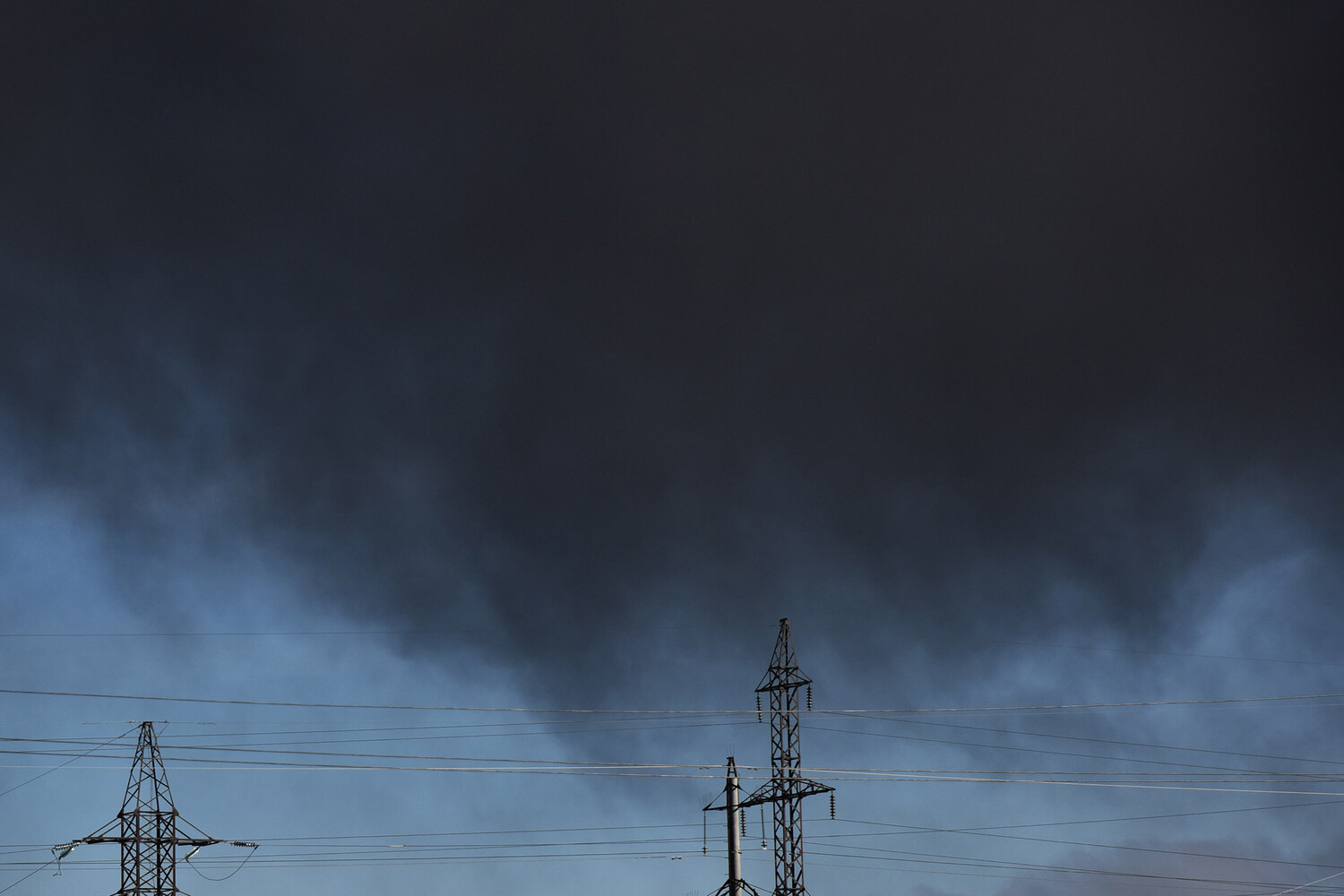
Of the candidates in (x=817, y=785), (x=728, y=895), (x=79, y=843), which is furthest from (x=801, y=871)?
(x=79, y=843)

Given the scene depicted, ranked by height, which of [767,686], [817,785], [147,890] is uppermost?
[767,686]

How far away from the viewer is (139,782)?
6481 centimetres

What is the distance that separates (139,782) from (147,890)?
5.67 meters

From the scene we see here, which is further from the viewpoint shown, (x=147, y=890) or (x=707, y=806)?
(x=147, y=890)

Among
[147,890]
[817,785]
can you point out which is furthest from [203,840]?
[817,785]

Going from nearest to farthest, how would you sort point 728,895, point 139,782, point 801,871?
point 728,895
point 801,871
point 139,782

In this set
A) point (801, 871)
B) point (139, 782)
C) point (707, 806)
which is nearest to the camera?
point (707, 806)

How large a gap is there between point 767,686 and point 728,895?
671 inches

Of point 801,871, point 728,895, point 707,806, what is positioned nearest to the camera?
point 728,895

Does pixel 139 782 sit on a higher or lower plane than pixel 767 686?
lower

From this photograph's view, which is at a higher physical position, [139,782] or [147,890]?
[139,782]

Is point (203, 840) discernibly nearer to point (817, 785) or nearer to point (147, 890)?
point (147, 890)

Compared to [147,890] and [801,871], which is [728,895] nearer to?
[801,871]

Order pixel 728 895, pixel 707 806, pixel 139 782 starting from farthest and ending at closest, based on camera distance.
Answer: pixel 139 782
pixel 707 806
pixel 728 895
